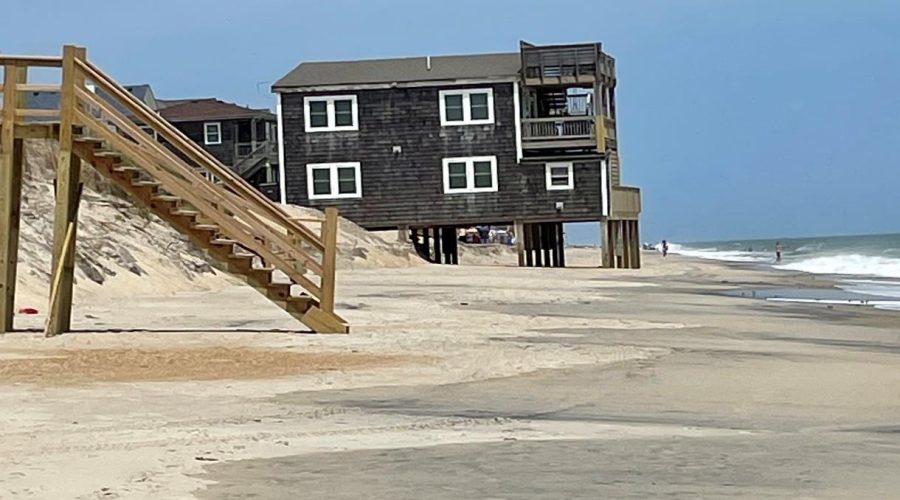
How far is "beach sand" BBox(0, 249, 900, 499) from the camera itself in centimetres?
711

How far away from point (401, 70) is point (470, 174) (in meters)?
4.36

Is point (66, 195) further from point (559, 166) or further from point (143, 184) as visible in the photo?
point (559, 166)

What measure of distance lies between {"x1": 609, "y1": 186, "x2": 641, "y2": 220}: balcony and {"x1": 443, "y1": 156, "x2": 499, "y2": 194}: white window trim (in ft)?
13.5

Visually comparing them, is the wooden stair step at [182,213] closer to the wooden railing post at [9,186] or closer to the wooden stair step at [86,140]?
the wooden stair step at [86,140]

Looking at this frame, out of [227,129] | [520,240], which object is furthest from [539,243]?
[227,129]

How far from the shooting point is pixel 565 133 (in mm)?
47406

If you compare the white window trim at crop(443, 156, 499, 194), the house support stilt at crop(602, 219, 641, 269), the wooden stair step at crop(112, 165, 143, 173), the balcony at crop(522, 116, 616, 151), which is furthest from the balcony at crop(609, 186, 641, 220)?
the wooden stair step at crop(112, 165, 143, 173)

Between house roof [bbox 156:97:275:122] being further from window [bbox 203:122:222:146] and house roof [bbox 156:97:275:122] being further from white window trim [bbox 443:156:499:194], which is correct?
white window trim [bbox 443:156:499:194]

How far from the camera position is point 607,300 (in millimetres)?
27312

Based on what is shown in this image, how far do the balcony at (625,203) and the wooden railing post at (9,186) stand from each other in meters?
32.2

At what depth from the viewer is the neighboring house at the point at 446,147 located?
4722 centimetres

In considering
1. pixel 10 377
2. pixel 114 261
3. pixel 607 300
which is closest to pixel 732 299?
pixel 607 300

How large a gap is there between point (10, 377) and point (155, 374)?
4.20ft

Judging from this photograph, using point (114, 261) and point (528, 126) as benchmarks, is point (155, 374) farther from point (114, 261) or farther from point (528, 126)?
point (528, 126)
